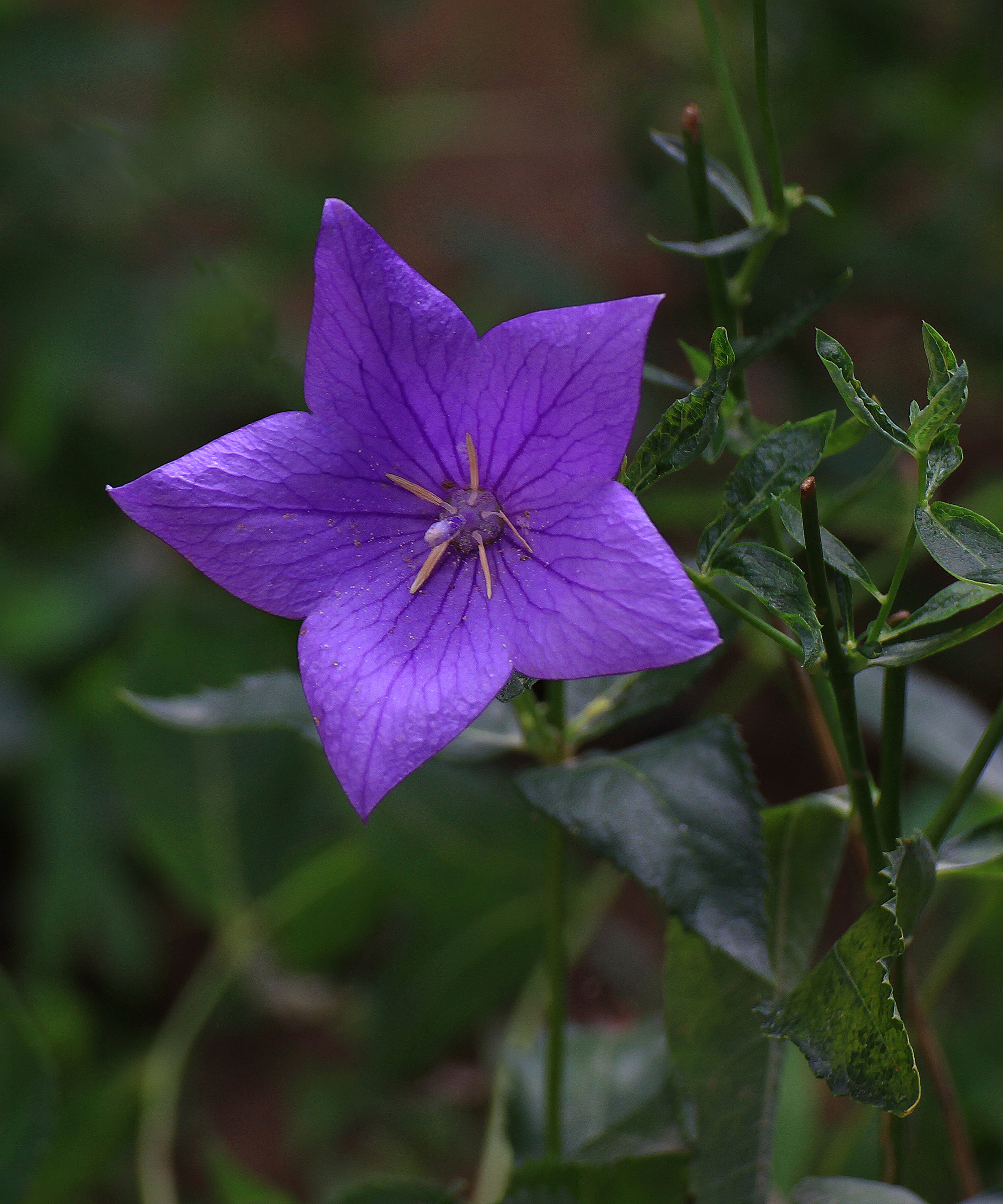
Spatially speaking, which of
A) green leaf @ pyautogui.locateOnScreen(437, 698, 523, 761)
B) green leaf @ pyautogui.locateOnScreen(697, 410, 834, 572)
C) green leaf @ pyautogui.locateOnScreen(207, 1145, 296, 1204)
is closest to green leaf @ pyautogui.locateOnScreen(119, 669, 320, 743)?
green leaf @ pyautogui.locateOnScreen(437, 698, 523, 761)

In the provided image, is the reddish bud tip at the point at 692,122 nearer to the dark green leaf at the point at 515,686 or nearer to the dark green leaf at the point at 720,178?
the dark green leaf at the point at 720,178

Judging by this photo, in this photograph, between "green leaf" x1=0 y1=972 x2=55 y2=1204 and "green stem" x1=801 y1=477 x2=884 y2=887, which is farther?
"green leaf" x1=0 y1=972 x2=55 y2=1204

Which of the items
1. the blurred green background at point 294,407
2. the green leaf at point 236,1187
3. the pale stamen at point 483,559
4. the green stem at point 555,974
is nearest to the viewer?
the pale stamen at point 483,559

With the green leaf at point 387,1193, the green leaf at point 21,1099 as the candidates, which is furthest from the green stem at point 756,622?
the green leaf at point 21,1099

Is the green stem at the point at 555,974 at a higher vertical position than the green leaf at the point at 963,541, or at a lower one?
lower

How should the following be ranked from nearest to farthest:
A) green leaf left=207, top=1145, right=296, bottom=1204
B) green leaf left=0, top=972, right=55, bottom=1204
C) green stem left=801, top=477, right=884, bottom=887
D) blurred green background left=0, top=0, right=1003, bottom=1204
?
1. green stem left=801, top=477, right=884, bottom=887
2. green leaf left=0, top=972, right=55, bottom=1204
3. green leaf left=207, top=1145, right=296, bottom=1204
4. blurred green background left=0, top=0, right=1003, bottom=1204

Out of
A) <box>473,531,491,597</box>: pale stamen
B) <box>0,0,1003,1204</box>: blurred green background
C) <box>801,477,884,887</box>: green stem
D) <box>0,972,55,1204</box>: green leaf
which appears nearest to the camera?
<box>801,477,884,887</box>: green stem

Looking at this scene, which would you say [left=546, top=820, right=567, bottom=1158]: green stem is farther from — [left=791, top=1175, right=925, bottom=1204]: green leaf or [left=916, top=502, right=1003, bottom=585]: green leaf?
[left=916, top=502, right=1003, bottom=585]: green leaf

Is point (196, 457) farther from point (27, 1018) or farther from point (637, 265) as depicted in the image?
point (637, 265)
